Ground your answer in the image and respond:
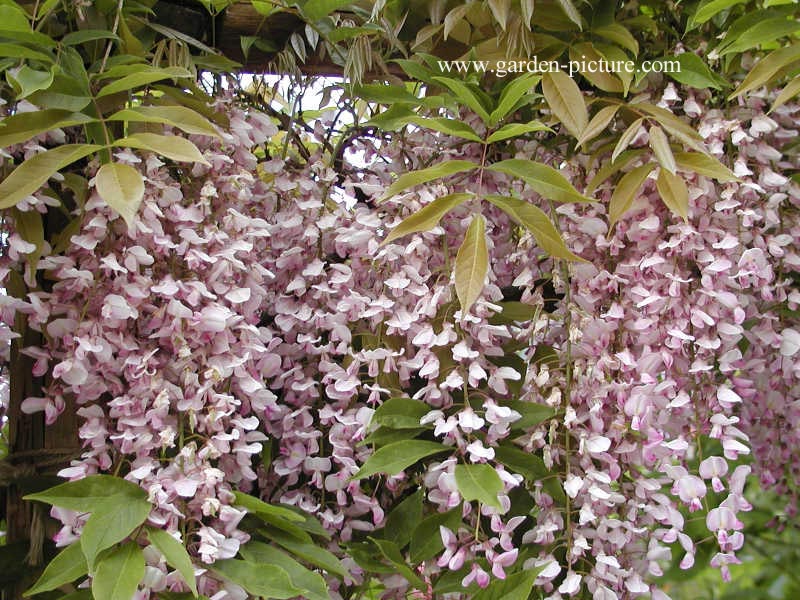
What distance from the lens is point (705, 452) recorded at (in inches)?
55.0

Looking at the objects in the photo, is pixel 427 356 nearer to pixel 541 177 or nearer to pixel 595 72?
pixel 541 177

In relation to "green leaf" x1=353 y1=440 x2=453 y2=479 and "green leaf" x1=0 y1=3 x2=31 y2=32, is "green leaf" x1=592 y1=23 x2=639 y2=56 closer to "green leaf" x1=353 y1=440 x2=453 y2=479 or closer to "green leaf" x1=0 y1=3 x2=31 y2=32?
"green leaf" x1=353 y1=440 x2=453 y2=479

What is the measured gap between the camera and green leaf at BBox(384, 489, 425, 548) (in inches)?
37.6

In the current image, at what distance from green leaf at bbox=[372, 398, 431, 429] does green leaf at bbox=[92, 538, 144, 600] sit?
26 centimetres

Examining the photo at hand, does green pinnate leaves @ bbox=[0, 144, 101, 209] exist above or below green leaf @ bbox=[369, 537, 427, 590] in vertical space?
above

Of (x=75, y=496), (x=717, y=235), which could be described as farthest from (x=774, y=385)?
(x=75, y=496)

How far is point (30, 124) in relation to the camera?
0.83 m

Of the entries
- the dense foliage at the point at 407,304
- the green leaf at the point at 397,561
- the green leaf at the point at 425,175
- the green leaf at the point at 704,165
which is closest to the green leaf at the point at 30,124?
the dense foliage at the point at 407,304

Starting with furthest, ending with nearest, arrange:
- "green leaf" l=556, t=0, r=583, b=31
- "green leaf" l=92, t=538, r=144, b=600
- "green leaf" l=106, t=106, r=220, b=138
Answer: "green leaf" l=556, t=0, r=583, b=31, "green leaf" l=106, t=106, r=220, b=138, "green leaf" l=92, t=538, r=144, b=600

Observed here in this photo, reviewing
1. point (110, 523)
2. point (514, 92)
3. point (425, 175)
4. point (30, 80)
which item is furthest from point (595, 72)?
point (110, 523)

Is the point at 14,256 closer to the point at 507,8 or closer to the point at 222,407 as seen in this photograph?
the point at 222,407

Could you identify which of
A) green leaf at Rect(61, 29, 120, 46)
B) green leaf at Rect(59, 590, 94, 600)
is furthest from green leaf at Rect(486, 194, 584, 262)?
green leaf at Rect(59, 590, 94, 600)

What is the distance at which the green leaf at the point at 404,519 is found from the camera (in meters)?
0.95

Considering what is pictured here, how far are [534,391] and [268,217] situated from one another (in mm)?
403
